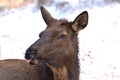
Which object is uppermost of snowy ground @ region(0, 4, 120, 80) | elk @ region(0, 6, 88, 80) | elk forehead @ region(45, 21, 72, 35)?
snowy ground @ region(0, 4, 120, 80)

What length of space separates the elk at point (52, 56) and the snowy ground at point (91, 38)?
3642 millimetres

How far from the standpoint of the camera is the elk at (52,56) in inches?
308

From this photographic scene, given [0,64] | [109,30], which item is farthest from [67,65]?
[109,30]

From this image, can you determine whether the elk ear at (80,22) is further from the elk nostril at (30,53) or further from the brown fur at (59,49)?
the elk nostril at (30,53)

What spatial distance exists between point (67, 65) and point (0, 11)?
1349 cm

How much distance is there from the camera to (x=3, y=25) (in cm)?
1942

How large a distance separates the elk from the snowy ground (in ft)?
12.0

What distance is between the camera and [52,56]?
7.96m

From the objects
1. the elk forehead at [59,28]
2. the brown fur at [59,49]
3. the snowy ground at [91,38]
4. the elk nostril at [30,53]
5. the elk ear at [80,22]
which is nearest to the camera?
the elk nostril at [30,53]

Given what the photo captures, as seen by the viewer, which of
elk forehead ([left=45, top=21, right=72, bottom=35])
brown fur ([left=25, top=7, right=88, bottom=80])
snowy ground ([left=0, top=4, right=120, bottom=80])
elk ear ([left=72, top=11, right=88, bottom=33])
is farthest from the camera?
snowy ground ([left=0, top=4, right=120, bottom=80])

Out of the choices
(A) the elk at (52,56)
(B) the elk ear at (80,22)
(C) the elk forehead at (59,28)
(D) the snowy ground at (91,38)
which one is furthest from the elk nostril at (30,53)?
(D) the snowy ground at (91,38)

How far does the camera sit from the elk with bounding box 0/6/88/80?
783 cm

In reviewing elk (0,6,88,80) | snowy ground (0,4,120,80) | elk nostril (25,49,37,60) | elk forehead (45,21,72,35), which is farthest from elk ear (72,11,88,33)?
snowy ground (0,4,120,80)

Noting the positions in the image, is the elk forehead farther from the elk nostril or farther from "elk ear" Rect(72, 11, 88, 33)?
the elk nostril
